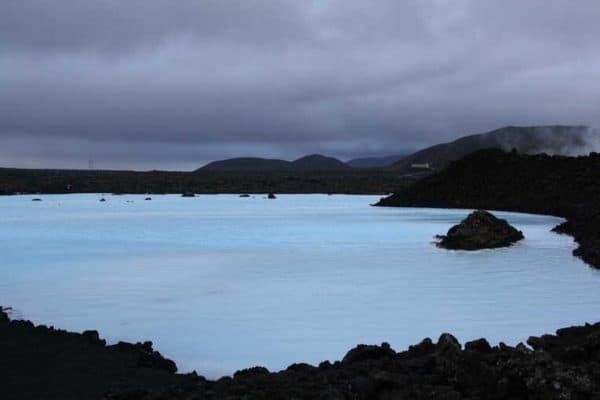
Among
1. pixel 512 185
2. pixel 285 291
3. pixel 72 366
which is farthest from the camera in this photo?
pixel 512 185

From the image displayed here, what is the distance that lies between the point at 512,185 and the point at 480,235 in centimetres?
2126

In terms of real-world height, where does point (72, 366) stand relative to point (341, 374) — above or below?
below

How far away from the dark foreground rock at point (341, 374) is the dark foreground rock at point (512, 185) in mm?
23848

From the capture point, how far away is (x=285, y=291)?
33.7 ft

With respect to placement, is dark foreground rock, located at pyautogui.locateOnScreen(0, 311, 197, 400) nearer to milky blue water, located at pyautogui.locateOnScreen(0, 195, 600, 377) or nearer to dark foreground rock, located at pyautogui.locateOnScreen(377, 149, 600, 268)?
milky blue water, located at pyautogui.locateOnScreen(0, 195, 600, 377)

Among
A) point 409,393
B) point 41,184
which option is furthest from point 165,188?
point 409,393

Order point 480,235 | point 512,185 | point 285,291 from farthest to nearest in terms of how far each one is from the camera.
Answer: point 512,185 → point 480,235 → point 285,291

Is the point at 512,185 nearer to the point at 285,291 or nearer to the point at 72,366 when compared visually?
the point at 285,291

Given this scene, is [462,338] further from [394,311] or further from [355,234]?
[355,234]

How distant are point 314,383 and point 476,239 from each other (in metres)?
11.9

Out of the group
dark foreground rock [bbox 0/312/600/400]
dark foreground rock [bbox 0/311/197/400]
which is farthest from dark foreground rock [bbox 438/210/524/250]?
dark foreground rock [bbox 0/311/197/400]

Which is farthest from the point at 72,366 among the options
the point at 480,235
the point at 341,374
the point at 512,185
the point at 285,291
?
the point at 512,185

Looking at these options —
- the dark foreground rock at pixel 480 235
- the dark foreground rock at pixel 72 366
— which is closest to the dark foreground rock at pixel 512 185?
the dark foreground rock at pixel 480 235

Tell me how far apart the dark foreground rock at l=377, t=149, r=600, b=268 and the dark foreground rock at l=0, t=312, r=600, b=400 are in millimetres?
23848
